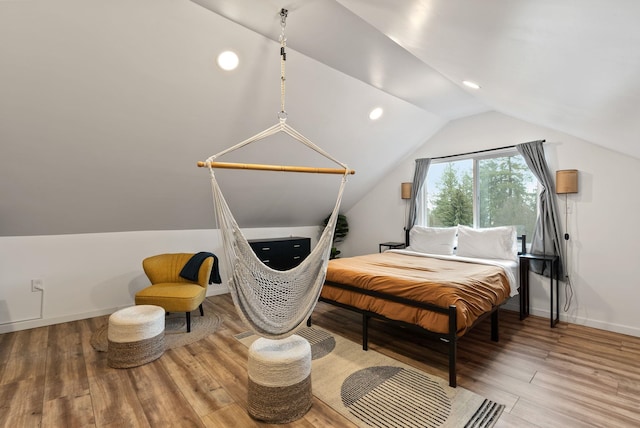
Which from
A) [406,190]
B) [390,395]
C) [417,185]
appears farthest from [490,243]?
[390,395]

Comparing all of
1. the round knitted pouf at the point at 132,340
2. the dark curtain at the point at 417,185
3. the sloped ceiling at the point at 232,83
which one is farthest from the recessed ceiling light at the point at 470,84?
the round knitted pouf at the point at 132,340

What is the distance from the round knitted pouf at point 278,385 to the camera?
1.74m

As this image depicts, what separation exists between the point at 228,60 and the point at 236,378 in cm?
253

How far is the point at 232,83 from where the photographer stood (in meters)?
2.68

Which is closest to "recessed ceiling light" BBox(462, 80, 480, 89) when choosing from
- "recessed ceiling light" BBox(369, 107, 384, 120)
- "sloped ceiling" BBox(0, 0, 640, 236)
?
"sloped ceiling" BBox(0, 0, 640, 236)

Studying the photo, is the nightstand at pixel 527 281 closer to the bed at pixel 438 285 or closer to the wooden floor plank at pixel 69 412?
the bed at pixel 438 285

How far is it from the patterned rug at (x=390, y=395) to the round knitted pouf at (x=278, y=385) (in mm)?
266

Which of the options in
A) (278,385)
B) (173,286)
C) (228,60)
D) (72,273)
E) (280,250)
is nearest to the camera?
(278,385)

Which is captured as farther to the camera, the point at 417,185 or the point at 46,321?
the point at 417,185

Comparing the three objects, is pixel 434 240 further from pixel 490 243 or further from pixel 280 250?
pixel 280 250

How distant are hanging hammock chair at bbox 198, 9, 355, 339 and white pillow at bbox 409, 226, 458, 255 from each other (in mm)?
2618

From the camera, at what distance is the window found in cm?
385

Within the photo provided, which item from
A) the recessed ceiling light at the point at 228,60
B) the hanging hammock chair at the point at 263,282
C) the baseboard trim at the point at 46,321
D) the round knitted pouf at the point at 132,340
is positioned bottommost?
the baseboard trim at the point at 46,321

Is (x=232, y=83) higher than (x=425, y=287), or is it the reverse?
(x=232, y=83)
